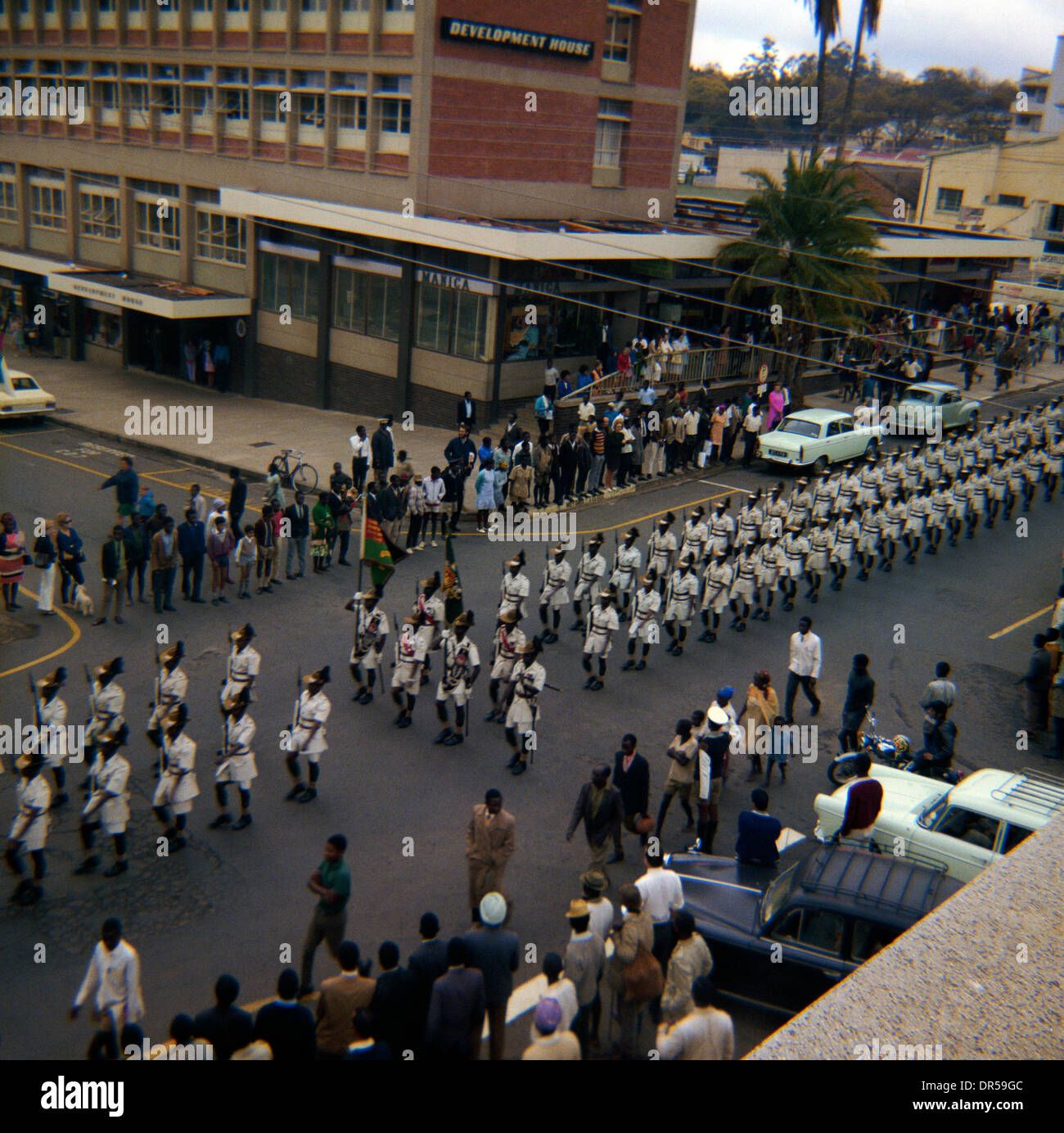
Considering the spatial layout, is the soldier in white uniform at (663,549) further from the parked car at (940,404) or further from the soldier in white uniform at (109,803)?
the parked car at (940,404)

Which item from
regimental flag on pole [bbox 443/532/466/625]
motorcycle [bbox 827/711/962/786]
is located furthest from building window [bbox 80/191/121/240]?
motorcycle [bbox 827/711/962/786]

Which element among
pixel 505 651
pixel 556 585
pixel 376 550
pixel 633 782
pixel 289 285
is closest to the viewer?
pixel 633 782

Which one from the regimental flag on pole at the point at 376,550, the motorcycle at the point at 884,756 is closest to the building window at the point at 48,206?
the regimental flag on pole at the point at 376,550

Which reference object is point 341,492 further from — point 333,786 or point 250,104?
point 250,104

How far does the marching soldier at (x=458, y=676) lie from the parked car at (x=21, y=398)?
18.9 m

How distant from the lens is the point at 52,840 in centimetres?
1068

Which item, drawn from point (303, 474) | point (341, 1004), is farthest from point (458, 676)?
point (303, 474)

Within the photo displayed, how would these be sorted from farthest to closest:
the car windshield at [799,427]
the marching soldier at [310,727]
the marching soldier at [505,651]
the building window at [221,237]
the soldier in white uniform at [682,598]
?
the building window at [221,237]
the car windshield at [799,427]
the soldier in white uniform at [682,598]
the marching soldier at [505,651]
the marching soldier at [310,727]

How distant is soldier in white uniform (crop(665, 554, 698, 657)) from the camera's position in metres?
15.8

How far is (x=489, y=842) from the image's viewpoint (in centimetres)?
950

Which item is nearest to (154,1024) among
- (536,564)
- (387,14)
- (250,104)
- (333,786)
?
(333,786)

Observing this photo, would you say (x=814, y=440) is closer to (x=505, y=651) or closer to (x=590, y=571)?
(x=590, y=571)

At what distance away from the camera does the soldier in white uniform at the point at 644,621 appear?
15.1 meters

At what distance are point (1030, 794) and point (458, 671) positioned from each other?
6.16 meters
